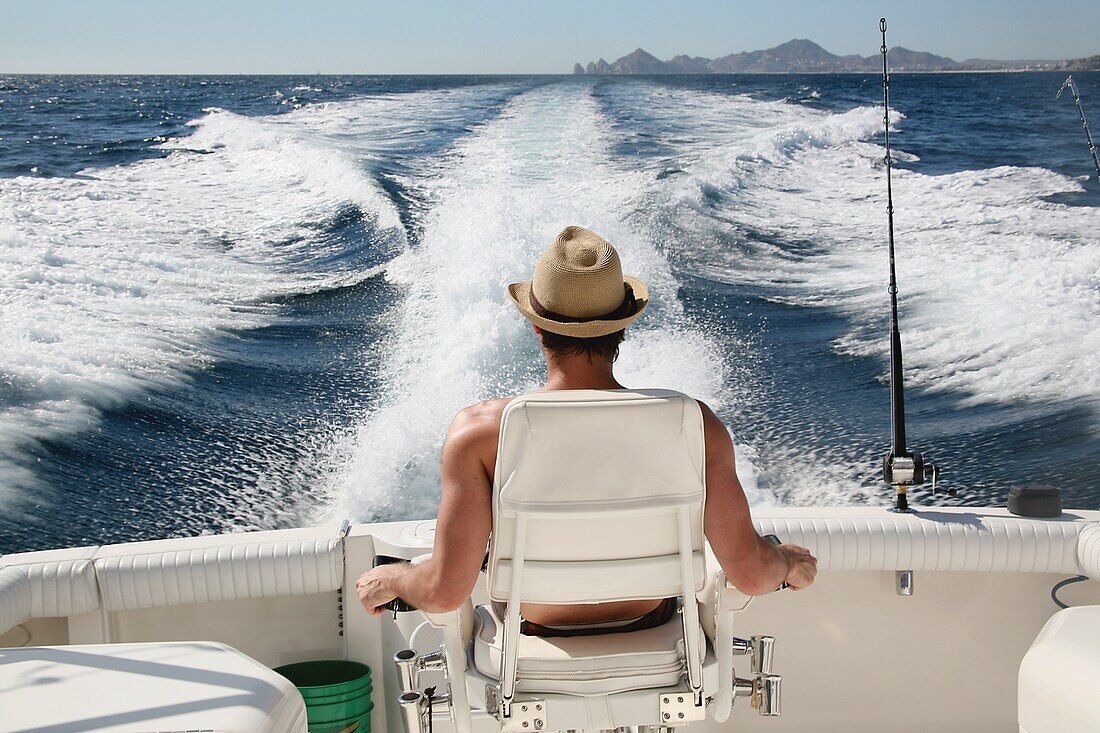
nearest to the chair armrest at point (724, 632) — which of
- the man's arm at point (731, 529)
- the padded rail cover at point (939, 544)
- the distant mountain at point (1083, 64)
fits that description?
the man's arm at point (731, 529)

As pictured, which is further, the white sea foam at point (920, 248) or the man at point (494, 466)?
the white sea foam at point (920, 248)

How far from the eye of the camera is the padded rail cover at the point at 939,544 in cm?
185

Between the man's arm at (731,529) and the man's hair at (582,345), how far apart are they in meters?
0.13

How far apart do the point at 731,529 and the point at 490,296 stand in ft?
17.6

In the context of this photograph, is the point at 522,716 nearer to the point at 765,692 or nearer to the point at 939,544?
the point at 765,692

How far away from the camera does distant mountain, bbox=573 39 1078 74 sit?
10.0 m

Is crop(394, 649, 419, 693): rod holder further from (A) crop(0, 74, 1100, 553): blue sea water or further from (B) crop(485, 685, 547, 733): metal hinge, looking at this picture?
(A) crop(0, 74, 1100, 553): blue sea water

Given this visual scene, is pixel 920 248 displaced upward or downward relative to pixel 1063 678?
upward

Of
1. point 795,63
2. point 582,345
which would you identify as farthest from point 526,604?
point 795,63

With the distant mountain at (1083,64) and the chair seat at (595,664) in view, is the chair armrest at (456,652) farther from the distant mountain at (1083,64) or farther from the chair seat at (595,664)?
the distant mountain at (1083,64)

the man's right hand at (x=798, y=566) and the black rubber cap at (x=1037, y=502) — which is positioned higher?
the man's right hand at (x=798, y=566)

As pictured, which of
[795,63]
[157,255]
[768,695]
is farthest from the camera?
[795,63]

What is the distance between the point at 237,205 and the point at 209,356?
162 centimetres

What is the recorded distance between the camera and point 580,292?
47.8 inches
